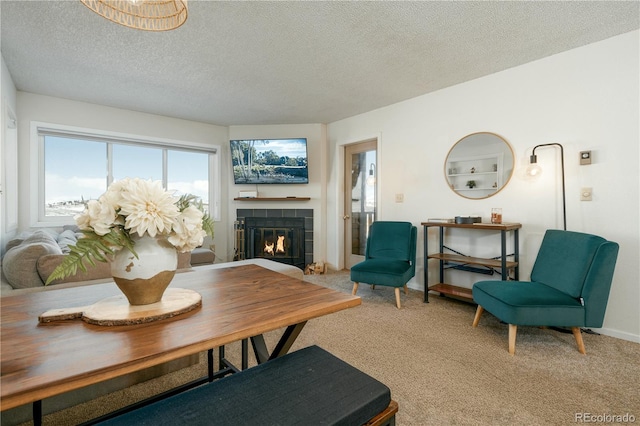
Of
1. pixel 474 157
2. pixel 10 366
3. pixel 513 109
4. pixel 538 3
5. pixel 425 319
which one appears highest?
pixel 538 3

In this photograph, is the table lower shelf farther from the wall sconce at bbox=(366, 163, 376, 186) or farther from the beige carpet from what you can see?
the wall sconce at bbox=(366, 163, 376, 186)

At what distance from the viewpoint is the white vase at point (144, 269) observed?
0.95 m

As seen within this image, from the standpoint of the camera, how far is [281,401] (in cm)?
88

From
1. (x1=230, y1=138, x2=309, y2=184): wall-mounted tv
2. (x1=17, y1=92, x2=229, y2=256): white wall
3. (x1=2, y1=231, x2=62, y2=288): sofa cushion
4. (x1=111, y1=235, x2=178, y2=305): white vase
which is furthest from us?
(x1=230, y1=138, x2=309, y2=184): wall-mounted tv

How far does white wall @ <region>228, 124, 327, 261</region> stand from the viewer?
5.13 metres

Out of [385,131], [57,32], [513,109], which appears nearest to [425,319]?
[513,109]

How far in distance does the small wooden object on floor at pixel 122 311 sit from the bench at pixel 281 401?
0.25 metres

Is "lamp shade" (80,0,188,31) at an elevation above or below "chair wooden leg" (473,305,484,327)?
above

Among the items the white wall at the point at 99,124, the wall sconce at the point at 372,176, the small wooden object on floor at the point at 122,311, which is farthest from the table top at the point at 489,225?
the white wall at the point at 99,124

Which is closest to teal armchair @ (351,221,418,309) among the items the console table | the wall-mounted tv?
the console table

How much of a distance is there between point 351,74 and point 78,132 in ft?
12.3

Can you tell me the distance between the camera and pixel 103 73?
10.4ft

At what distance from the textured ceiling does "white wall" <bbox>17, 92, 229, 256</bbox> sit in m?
0.22

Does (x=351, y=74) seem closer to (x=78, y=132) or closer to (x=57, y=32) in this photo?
(x=57, y=32)
